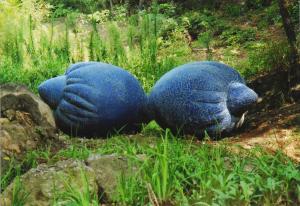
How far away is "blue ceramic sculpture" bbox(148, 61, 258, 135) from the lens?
4008 millimetres

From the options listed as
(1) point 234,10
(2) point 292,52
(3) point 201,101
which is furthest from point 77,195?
(1) point 234,10

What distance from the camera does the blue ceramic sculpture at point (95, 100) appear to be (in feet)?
13.7

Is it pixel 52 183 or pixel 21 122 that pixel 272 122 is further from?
pixel 52 183

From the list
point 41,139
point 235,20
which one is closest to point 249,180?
point 41,139

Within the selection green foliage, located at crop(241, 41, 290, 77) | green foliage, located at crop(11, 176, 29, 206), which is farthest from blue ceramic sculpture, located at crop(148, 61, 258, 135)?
Result: green foliage, located at crop(11, 176, 29, 206)

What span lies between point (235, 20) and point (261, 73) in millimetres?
4247

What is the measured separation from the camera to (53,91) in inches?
171

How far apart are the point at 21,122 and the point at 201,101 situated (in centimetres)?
131

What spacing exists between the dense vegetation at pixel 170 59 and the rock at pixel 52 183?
0.18ft

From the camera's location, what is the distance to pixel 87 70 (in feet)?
14.2

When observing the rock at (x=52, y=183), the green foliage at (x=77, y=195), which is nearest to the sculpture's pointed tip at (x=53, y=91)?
the rock at (x=52, y=183)

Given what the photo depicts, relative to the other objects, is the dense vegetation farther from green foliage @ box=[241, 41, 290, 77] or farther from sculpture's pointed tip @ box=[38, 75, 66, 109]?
sculpture's pointed tip @ box=[38, 75, 66, 109]

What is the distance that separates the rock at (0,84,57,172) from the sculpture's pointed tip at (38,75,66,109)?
1.57 feet

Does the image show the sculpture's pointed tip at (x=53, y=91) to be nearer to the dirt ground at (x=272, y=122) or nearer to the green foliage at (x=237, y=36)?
the dirt ground at (x=272, y=122)
